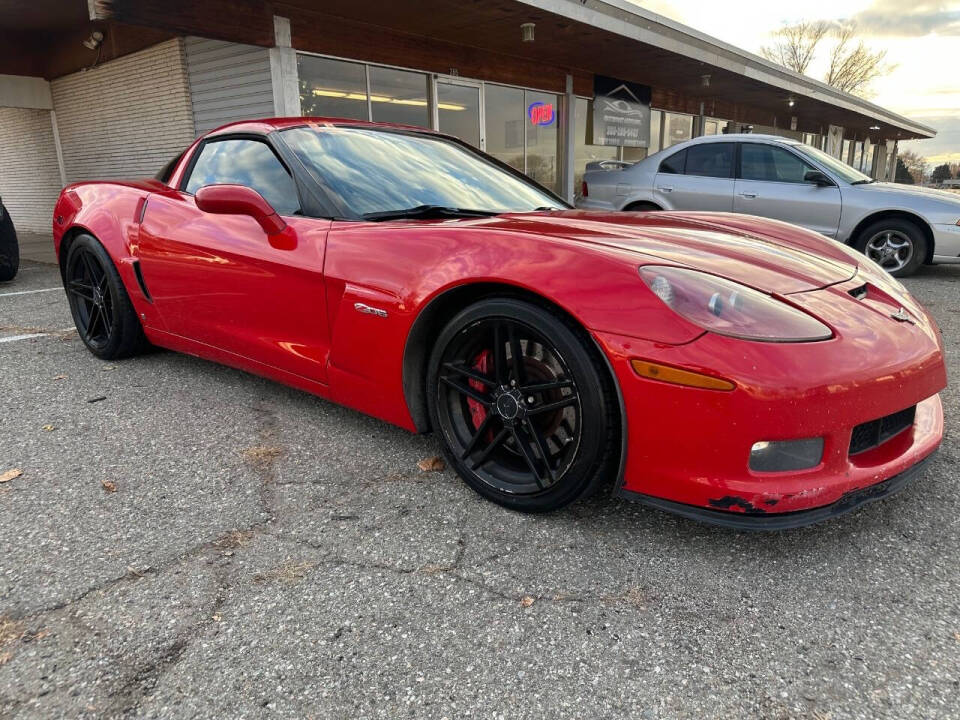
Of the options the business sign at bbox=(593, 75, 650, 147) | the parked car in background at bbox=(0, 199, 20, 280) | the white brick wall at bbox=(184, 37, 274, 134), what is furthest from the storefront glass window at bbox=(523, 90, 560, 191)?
the parked car in background at bbox=(0, 199, 20, 280)

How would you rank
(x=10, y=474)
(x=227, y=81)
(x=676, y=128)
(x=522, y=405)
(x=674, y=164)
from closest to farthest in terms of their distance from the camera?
(x=522, y=405), (x=10, y=474), (x=674, y=164), (x=227, y=81), (x=676, y=128)

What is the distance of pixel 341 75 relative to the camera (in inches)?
358

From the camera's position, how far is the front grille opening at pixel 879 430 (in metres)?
1.71

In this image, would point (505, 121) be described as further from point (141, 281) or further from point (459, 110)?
point (141, 281)

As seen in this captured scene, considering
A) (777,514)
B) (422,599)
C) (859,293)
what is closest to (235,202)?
(422,599)

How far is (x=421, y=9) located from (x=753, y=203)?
501 cm

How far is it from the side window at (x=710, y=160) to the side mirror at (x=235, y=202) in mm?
6055

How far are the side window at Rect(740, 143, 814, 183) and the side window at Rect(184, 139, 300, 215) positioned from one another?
229 inches

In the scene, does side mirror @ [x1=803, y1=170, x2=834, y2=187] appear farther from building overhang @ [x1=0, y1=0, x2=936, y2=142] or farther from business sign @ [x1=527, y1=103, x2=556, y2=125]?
business sign @ [x1=527, y1=103, x2=556, y2=125]

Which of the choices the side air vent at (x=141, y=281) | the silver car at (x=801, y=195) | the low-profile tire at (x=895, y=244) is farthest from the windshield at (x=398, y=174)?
the low-profile tire at (x=895, y=244)

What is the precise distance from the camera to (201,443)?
2.57 meters

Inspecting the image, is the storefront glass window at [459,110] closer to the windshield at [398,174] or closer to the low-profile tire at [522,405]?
the windshield at [398,174]

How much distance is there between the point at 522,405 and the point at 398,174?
127cm

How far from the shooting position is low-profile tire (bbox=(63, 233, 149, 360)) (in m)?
3.39
